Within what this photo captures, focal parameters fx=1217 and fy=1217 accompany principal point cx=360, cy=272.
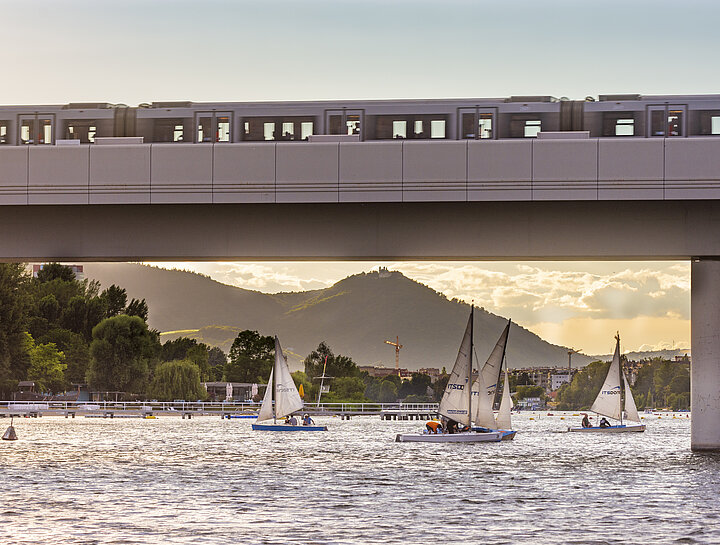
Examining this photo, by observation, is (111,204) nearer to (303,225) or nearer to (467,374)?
(303,225)

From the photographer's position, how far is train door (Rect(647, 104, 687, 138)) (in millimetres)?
52219

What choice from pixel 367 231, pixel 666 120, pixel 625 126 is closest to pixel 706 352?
pixel 666 120

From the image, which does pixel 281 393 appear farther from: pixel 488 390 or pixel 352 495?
pixel 352 495

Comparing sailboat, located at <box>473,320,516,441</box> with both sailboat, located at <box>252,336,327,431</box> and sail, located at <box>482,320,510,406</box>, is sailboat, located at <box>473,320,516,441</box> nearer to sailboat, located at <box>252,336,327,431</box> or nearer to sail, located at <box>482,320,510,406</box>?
sail, located at <box>482,320,510,406</box>

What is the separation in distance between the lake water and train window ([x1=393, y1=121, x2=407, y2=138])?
15.2 meters

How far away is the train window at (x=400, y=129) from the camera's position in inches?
2094

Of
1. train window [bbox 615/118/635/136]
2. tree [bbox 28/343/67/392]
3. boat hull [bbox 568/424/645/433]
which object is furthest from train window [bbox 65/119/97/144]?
tree [bbox 28/343/67/392]

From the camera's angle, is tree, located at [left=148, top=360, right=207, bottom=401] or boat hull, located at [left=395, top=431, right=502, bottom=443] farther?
tree, located at [left=148, top=360, right=207, bottom=401]

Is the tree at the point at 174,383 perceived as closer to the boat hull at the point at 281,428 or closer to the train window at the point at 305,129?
the boat hull at the point at 281,428

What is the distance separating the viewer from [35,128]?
5594cm

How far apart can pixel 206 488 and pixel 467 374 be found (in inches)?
1220

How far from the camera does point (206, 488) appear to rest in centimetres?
4956

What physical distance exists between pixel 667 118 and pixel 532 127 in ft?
19.0

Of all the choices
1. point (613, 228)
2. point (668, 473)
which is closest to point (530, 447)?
point (668, 473)
